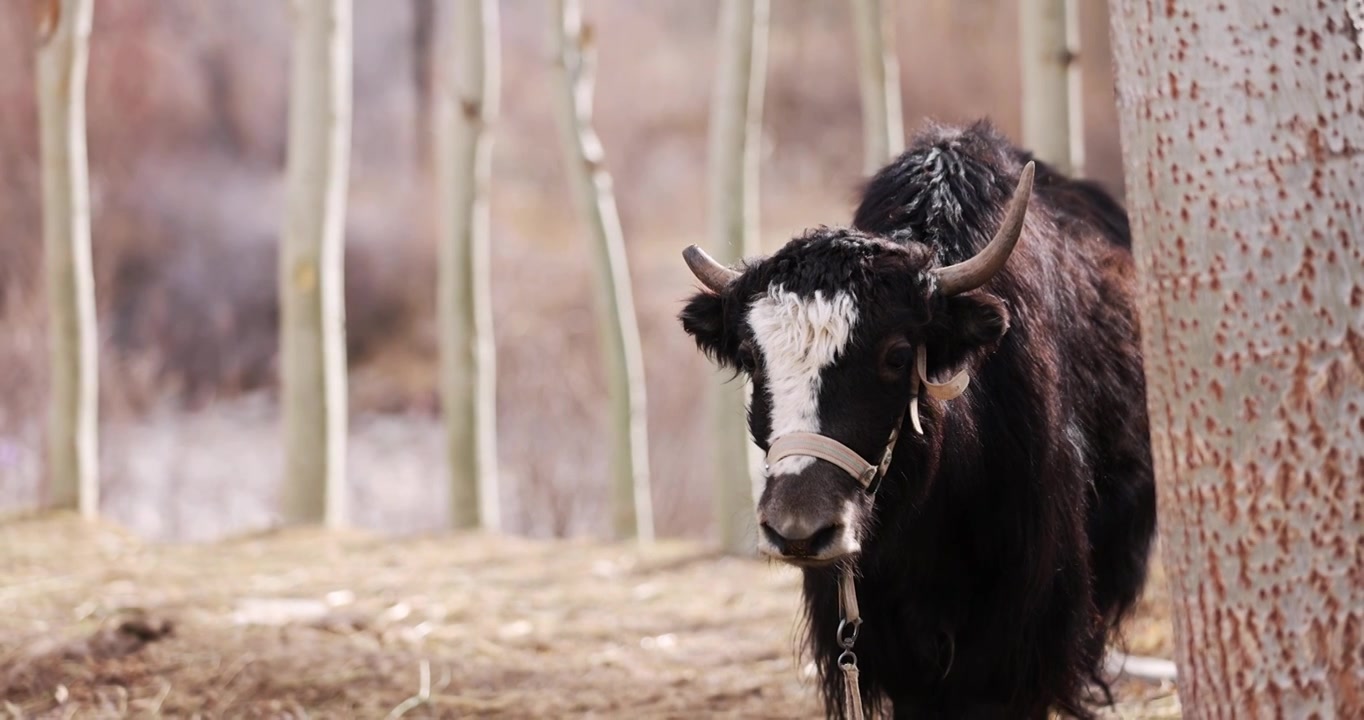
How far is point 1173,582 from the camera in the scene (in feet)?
10.4

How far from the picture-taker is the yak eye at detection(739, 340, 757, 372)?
3.89 m

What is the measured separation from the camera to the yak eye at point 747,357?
3.89 metres

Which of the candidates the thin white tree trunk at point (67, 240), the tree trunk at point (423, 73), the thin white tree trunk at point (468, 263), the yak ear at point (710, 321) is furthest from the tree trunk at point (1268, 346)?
the tree trunk at point (423, 73)

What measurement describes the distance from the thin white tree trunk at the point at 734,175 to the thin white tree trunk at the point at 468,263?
5.78 feet

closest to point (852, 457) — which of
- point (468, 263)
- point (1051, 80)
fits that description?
point (1051, 80)

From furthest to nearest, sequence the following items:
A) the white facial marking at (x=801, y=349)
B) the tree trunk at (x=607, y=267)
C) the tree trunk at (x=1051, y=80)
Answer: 1. the tree trunk at (x=607, y=267)
2. the tree trunk at (x=1051, y=80)
3. the white facial marking at (x=801, y=349)

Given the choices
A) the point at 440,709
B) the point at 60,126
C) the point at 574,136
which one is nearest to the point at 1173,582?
the point at 440,709

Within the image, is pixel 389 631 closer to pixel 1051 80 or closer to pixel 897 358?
pixel 897 358

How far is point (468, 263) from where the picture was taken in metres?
10.3

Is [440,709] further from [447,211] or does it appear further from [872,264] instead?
[447,211]

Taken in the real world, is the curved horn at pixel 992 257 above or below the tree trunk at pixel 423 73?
below

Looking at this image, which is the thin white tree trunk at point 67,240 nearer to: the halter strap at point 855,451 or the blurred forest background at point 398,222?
the halter strap at point 855,451

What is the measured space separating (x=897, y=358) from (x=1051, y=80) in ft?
14.7

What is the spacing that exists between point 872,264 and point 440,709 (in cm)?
283
